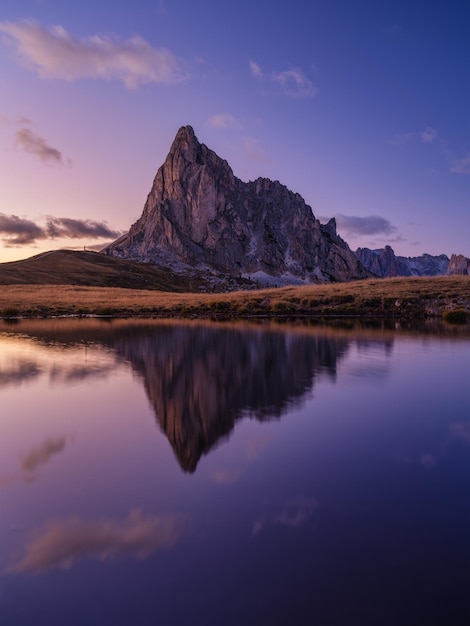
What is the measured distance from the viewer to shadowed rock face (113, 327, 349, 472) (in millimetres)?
13852

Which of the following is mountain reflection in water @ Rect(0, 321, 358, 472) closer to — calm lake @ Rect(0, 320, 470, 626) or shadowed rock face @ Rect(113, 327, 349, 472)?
shadowed rock face @ Rect(113, 327, 349, 472)

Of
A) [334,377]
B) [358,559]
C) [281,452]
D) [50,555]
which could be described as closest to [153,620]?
[50,555]

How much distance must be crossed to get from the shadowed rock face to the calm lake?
0.44ft

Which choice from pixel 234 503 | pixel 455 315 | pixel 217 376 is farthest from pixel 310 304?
pixel 234 503

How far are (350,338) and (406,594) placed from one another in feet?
104

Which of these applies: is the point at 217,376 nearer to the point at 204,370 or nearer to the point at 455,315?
the point at 204,370

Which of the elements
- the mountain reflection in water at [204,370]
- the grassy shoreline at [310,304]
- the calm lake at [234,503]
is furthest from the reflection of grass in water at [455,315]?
the calm lake at [234,503]

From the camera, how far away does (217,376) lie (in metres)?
21.6

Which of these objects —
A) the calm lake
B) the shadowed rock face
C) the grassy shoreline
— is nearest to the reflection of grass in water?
the grassy shoreline

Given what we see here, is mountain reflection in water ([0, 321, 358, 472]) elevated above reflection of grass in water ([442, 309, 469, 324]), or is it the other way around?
reflection of grass in water ([442, 309, 469, 324])

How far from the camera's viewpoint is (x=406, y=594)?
20.4 feet

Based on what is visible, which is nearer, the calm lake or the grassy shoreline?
the calm lake

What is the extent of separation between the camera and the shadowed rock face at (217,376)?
545 inches

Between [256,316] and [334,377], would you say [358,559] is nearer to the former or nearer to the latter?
[334,377]
